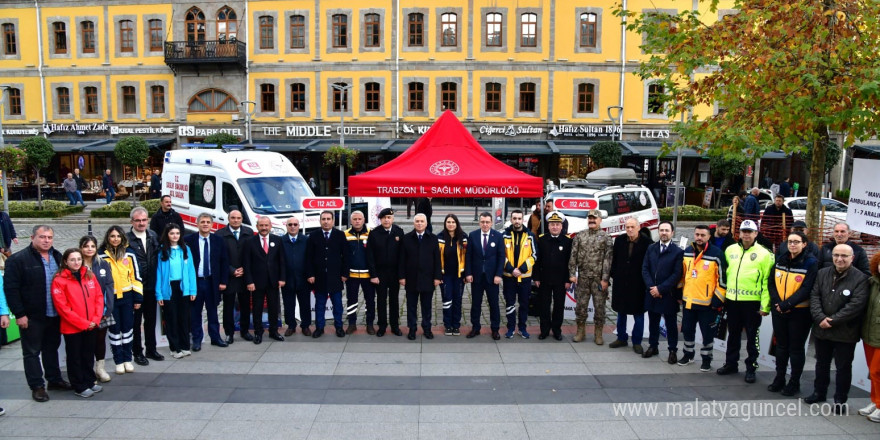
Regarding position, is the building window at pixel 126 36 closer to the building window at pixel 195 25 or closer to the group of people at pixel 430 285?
the building window at pixel 195 25

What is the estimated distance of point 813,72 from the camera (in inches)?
345

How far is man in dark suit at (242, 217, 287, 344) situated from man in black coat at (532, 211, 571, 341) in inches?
150

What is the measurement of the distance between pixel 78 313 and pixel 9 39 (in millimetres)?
35429

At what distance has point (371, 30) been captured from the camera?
31.0 meters

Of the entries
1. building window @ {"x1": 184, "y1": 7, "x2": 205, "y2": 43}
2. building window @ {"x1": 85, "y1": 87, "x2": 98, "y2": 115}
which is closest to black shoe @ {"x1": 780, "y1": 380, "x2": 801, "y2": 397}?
building window @ {"x1": 184, "y1": 7, "x2": 205, "y2": 43}

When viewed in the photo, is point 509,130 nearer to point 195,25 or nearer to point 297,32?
point 297,32

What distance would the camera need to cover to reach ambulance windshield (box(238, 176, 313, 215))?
1329 centimetres

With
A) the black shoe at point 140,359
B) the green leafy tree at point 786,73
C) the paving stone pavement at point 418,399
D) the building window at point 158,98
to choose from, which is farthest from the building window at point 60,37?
the green leafy tree at point 786,73

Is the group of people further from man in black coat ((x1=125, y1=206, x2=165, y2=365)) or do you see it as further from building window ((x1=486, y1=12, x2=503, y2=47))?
building window ((x1=486, y1=12, x2=503, y2=47))

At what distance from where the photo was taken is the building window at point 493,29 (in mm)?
30391

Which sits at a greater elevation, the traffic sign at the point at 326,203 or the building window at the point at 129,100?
the building window at the point at 129,100

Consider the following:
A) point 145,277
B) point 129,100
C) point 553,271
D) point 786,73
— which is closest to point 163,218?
point 145,277

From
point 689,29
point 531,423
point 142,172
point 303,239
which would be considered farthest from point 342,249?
point 142,172

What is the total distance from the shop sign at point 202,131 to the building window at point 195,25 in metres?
4.76
